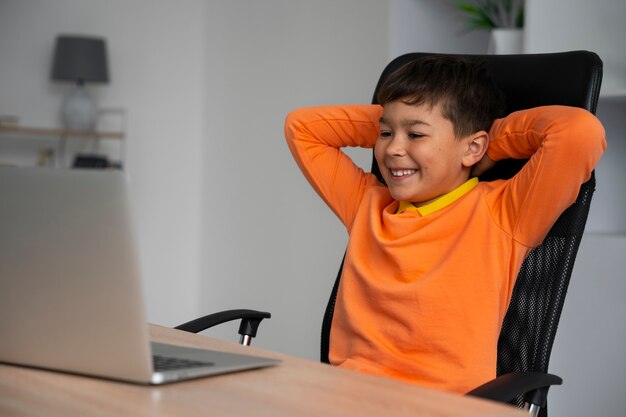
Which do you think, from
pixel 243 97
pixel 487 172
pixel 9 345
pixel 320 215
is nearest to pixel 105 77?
pixel 243 97

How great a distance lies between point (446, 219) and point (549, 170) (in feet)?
0.72

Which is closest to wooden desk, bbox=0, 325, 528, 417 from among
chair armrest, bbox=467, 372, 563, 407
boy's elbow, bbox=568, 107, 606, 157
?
chair armrest, bbox=467, 372, 563, 407

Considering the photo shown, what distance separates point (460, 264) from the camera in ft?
5.32

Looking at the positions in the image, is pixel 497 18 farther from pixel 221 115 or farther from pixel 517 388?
pixel 517 388

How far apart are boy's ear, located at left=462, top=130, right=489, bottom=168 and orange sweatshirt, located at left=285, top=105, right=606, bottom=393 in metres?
→ 0.02

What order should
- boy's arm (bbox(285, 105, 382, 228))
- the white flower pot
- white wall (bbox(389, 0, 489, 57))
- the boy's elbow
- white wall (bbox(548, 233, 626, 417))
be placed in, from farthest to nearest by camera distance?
white wall (bbox(389, 0, 489, 57))
the white flower pot
white wall (bbox(548, 233, 626, 417))
boy's arm (bbox(285, 105, 382, 228))
the boy's elbow

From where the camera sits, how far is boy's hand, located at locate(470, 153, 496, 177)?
5.79 ft

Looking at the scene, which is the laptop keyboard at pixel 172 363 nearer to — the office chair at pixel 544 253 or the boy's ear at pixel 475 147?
the office chair at pixel 544 253

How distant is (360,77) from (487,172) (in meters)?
1.74

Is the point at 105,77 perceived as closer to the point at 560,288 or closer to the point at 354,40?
the point at 354,40

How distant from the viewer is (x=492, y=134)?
1.73 meters

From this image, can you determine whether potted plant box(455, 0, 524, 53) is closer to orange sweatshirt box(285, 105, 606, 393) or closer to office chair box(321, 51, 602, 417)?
office chair box(321, 51, 602, 417)

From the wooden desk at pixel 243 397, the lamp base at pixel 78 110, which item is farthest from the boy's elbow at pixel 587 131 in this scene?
the lamp base at pixel 78 110

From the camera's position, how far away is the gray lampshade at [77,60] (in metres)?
4.27
